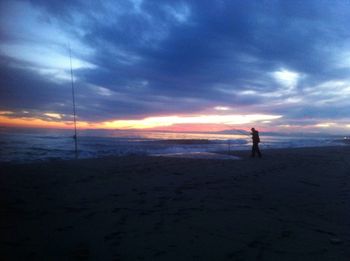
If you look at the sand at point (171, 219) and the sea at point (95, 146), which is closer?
the sand at point (171, 219)

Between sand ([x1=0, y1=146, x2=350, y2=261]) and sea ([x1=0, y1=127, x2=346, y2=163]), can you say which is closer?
sand ([x1=0, y1=146, x2=350, y2=261])

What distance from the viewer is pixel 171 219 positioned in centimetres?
504

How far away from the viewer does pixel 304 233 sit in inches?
175

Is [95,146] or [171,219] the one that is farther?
[95,146]

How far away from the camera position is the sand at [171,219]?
375cm

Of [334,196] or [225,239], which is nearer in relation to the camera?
[225,239]

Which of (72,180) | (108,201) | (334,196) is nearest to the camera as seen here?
(108,201)

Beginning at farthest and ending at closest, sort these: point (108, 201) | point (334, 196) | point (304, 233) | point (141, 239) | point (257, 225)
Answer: point (334, 196)
point (108, 201)
point (257, 225)
point (304, 233)
point (141, 239)

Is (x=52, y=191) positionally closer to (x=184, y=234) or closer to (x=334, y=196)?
(x=184, y=234)

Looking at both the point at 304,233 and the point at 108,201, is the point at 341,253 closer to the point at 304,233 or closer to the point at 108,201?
the point at 304,233

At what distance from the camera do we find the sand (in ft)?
12.3

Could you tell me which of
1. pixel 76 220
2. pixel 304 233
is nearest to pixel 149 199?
pixel 76 220

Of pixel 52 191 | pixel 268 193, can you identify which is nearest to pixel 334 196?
pixel 268 193

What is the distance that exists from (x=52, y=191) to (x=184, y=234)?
439 centimetres
